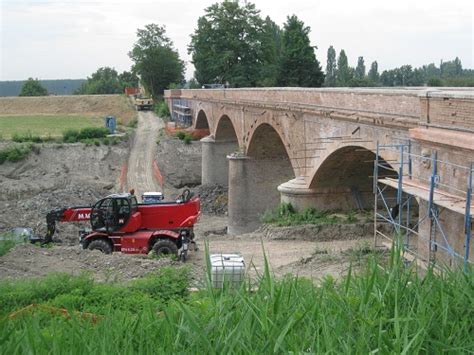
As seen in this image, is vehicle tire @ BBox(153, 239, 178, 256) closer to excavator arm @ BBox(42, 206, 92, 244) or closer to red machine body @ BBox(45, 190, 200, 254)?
red machine body @ BBox(45, 190, 200, 254)

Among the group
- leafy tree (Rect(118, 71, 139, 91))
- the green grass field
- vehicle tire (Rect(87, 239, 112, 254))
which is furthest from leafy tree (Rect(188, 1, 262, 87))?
vehicle tire (Rect(87, 239, 112, 254))

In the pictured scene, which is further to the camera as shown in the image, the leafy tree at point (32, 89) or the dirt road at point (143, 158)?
the leafy tree at point (32, 89)

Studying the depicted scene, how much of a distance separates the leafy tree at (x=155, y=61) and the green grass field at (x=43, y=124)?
14.0 meters

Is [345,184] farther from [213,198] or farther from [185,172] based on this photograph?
[185,172]

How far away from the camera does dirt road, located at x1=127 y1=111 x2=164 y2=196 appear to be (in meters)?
37.9

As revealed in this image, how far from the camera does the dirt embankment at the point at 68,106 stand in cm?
6625

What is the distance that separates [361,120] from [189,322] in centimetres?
1319

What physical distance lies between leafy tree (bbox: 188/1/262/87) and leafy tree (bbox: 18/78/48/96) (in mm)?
39348

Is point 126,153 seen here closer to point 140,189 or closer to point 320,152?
point 140,189

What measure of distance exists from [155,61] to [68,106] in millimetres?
10731

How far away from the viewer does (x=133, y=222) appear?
62.1 ft

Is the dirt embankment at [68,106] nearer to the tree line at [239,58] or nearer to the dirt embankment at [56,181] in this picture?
the tree line at [239,58]

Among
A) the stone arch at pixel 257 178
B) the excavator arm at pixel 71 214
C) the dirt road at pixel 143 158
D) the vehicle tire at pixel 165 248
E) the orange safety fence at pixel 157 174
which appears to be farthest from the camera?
the orange safety fence at pixel 157 174

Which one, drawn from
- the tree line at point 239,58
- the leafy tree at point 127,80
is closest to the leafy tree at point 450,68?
the tree line at point 239,58
